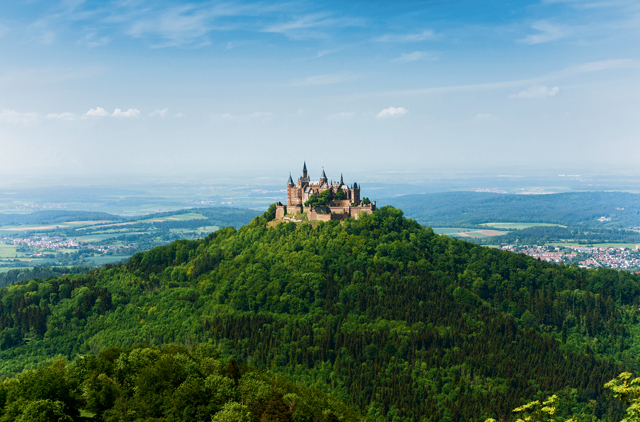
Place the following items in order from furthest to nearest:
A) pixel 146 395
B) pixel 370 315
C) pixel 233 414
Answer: pixel 370 315 < pixel 146 395 < pixel 233 414

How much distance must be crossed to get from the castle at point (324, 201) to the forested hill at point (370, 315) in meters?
2.80

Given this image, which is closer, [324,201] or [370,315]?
[370,315]

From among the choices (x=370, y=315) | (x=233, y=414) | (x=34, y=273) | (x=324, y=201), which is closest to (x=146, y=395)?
(x=233, y=414)

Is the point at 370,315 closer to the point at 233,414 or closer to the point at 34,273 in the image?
the point at 233,414

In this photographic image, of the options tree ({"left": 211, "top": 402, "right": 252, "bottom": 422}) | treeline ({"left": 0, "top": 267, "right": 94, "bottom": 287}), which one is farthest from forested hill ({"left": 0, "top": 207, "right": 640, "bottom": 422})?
treeline ({"left": 0, "top": 267, "right": 94, "bottom": 287})

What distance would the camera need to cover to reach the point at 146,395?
44.5 metres

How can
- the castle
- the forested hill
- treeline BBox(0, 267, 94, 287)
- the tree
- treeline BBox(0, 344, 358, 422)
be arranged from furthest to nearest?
treeline BBox(0, 267, 94, 287), the castle, the forested hill, treeline BBox(0, 344, 358, 422), the tree

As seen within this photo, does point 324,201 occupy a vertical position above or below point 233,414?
above

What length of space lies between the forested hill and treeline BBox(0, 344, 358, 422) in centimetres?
3072

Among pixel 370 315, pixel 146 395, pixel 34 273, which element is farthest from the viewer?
pixel 34 273

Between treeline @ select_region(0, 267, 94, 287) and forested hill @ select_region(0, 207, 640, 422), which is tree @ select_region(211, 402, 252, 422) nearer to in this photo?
forested hill @ select_region(0, 207, 640, 422)

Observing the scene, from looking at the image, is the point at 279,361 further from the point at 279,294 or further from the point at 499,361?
the point at 499,361

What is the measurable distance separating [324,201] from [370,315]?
2821 centimetres

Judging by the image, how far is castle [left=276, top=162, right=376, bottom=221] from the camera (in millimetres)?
113375
